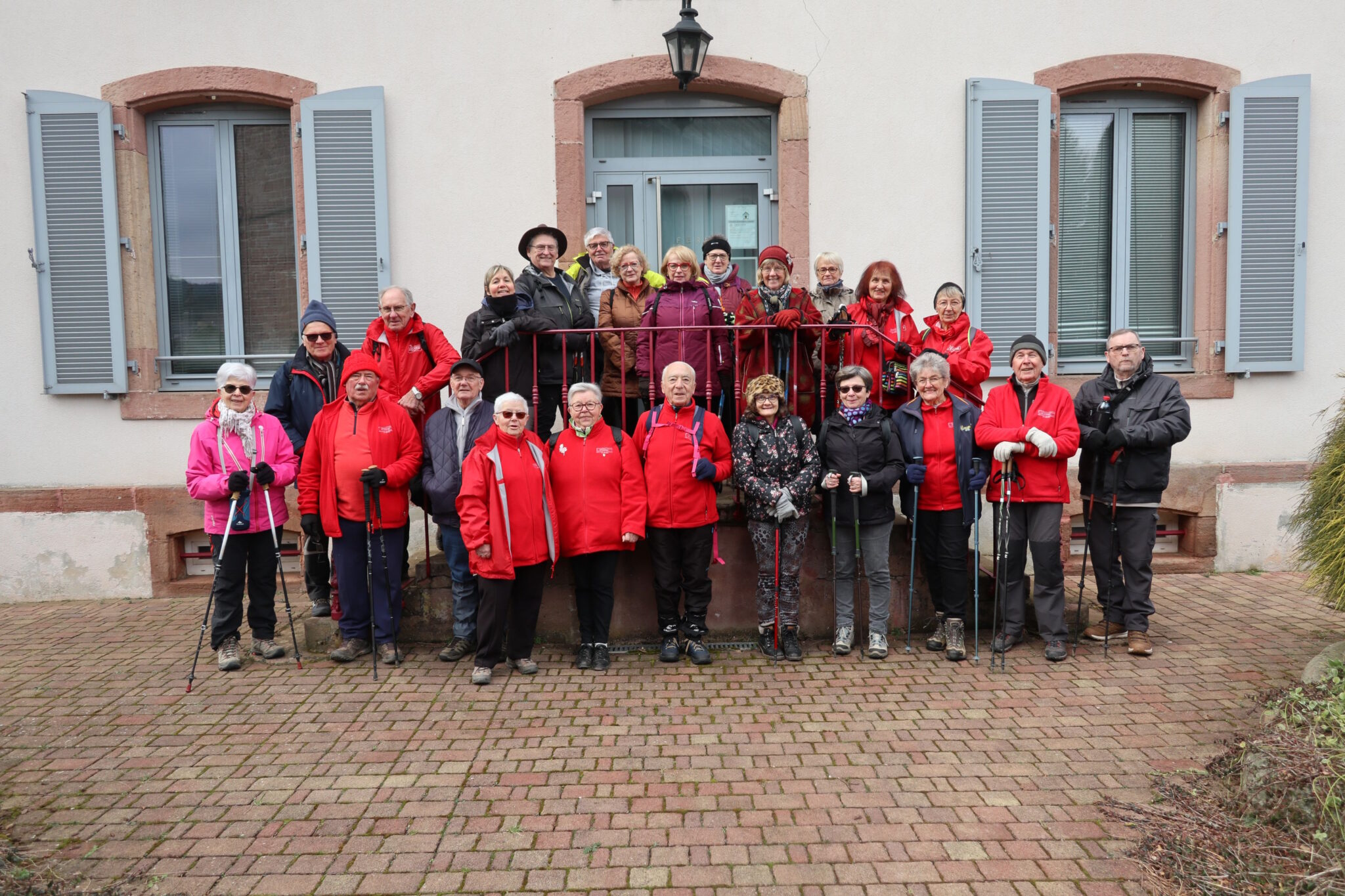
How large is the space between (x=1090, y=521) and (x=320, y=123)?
603cm

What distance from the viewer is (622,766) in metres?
3.70

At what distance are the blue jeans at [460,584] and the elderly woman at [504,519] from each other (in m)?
0.28

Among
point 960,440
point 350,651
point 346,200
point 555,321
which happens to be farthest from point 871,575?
point 346,200

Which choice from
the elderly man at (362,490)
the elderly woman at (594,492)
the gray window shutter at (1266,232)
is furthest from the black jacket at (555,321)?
the gray window shutter at (1266,232)

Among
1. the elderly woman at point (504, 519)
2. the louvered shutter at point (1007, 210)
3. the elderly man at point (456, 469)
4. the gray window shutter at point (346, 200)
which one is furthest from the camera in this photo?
the louvered shutter at point (1007, 210)

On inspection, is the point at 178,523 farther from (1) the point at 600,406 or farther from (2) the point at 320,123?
(1) the point at 600,406

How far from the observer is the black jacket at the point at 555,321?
17.5 feet

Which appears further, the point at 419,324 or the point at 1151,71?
the point at 1151,71

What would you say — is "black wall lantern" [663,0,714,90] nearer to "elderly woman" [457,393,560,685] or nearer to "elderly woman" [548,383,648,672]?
"elderly woman" [548,383,648,672]

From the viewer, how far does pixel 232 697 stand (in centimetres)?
454

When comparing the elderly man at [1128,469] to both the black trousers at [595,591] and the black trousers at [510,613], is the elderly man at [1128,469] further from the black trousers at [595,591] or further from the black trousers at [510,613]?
the black trousers at [510,613]

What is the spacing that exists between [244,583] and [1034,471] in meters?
4.58

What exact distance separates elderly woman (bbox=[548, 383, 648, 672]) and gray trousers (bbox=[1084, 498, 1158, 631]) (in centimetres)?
274

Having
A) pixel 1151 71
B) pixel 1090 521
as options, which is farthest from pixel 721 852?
pixel 1151 71
